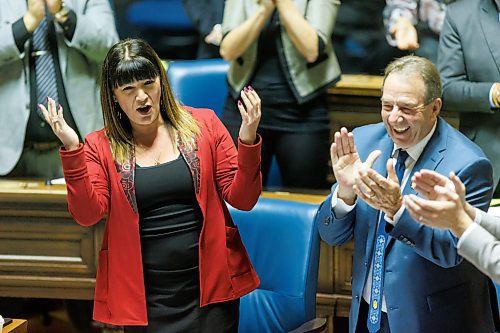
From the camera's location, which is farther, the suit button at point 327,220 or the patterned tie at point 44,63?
the patterned tie at point 44,63

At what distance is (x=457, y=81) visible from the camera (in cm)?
328

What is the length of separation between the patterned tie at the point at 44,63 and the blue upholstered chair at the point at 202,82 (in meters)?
0.49

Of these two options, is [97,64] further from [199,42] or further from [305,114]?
[305,114]

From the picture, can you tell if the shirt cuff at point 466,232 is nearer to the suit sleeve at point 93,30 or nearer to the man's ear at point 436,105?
the man's ear at point 436,105

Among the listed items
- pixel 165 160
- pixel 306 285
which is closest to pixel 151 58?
pixel 165 160

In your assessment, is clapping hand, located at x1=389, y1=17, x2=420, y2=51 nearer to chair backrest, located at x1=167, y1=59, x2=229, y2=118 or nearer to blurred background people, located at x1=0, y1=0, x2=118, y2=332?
chair backrest, located at x1=167, y1=59, x2=229, y2=118

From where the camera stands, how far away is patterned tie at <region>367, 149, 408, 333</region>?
2.26m

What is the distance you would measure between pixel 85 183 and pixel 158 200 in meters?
0.21

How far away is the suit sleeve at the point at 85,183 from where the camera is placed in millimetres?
2264

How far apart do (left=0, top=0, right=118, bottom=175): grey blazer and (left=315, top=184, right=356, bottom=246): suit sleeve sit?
65.2 inches

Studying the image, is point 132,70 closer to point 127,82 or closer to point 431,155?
point 127,82

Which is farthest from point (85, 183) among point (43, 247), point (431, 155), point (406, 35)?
point (406, 35)

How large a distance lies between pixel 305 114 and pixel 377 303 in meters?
1.41


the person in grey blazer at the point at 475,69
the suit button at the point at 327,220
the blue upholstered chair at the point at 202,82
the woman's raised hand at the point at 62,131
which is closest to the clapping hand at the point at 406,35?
the person in grey blazer at the point at 475,69
